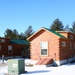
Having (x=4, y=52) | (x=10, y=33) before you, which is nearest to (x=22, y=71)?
(x=4, y=52)

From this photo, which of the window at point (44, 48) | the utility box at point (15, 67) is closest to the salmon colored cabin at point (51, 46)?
the window at point (44, 48)

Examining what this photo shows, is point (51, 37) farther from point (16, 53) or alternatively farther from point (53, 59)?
point (16, 53)

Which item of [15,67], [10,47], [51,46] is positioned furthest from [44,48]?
[10,47]

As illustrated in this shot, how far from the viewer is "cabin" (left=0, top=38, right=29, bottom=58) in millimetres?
43919

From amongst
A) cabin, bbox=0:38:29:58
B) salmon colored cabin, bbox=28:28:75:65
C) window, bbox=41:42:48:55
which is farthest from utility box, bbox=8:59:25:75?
cabin, bbox=0:38:29:58

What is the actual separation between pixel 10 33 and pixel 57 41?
62.3 meters

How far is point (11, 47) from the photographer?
46094mm

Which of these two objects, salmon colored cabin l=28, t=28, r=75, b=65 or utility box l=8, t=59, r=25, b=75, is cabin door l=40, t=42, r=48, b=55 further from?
utility box l=8, t=59, r=25, b=75

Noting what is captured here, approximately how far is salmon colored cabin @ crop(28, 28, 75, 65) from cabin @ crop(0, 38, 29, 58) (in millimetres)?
13384

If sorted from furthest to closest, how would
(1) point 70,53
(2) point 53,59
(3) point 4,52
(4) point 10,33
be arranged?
(4) point 10,33 < (3) point 4,52 < (1) point 70,53 < (2) point 53,59

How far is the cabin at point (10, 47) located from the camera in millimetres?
43919

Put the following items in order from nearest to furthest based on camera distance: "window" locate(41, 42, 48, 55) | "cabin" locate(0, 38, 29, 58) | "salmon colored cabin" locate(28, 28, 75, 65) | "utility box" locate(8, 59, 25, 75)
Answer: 1. "utility box" locate(8, 59, 25, 75)
2. "salmon colored cabin" locate(28, 28, 75, 65)
3. "window" locate(41, 42, 48, 55)
4. "cabin" locate(0, 38, 29, 58)

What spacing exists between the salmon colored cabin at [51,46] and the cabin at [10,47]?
43.9ft

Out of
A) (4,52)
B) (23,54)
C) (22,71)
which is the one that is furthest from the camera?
(23,54)
